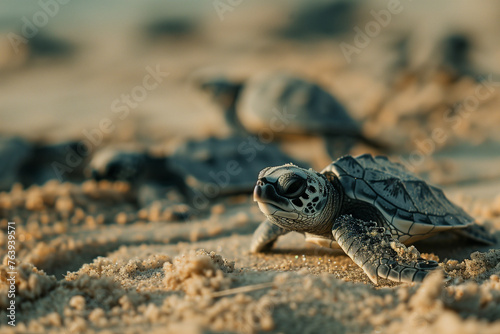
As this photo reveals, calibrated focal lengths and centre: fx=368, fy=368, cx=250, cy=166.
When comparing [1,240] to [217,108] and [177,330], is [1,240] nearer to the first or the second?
[177,330]

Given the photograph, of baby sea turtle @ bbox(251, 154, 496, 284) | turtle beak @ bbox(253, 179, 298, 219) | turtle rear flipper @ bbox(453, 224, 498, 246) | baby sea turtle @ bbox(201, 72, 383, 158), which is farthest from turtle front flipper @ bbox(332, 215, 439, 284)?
baby sea turtle @ bbox(201, 72, 383, 158)

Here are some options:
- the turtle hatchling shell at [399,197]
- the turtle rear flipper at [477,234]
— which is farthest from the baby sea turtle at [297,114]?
the turtle hatchling shell at [399,197]

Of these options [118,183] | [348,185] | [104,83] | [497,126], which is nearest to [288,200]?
[348,185]

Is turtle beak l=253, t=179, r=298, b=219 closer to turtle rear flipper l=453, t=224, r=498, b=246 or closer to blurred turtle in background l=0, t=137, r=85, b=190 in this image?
turtle rear flipper l=453, t=224, r=498, b=246

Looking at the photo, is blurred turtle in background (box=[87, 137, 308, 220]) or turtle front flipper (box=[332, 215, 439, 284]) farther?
blurred turtle in background (box=[87, 137, 308, 220])

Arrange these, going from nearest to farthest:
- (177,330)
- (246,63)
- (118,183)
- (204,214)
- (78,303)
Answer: (177,330) → (78,303) → (204,214) → (118,183) → (246,63)

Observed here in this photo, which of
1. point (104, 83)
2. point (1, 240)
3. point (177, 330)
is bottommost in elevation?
point (1, 240)
